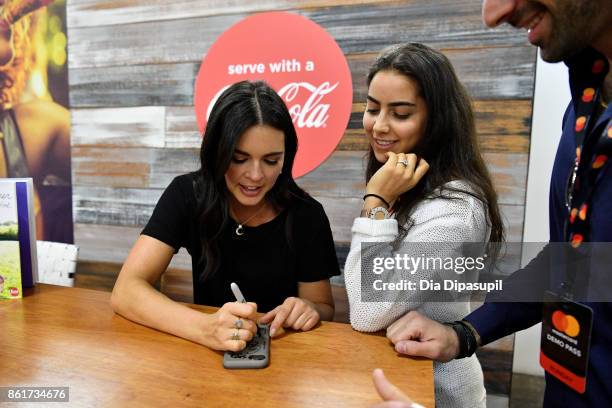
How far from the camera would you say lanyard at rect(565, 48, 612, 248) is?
858 millimetres

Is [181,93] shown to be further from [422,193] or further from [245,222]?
[422,193]

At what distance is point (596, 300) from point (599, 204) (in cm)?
19

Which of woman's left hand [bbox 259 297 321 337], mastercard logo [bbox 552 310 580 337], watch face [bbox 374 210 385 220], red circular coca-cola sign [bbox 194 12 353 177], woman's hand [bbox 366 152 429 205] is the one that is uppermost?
red circular coca-cola sign [bbox 194 12 353 177]

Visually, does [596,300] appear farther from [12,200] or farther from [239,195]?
[12,200]

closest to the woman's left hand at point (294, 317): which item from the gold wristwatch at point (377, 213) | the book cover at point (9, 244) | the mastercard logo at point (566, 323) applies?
the gold wristwatch at point (377, 213)

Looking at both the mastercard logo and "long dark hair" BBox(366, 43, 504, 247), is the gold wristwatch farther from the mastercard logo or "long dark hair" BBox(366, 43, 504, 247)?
the mastercard logo

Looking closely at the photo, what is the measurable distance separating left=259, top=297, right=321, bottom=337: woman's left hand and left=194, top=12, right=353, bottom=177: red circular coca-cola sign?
4.26 feet

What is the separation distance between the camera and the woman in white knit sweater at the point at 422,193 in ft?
3.77

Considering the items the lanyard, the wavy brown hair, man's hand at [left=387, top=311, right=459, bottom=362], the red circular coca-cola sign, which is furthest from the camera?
the wavy brown hair

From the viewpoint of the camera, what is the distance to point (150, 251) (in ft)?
4.71

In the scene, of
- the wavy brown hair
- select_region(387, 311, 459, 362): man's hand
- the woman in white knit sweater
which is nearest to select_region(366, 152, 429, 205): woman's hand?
the woman in white knit sweater

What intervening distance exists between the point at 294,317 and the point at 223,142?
0.63 metres

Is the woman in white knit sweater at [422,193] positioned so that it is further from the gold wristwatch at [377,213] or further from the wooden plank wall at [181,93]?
the wooden plank wall at [181,93]

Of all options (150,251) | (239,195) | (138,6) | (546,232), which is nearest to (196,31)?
(138,6)
